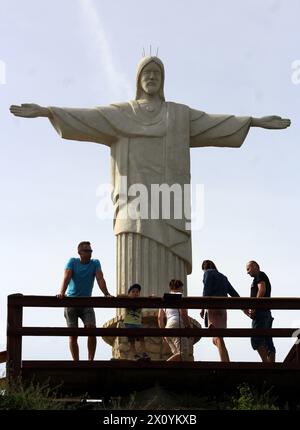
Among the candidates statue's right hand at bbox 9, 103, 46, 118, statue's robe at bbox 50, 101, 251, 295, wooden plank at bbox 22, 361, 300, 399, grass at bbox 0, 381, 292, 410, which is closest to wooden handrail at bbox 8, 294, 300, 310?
wooden plank at bbox 22, 361, 300, 399

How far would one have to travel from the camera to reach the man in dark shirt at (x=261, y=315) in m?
15.2

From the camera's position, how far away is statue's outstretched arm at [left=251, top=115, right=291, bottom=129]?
64.9ft

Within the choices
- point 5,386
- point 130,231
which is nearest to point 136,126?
point 130,231

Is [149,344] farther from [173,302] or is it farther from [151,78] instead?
[151,78]

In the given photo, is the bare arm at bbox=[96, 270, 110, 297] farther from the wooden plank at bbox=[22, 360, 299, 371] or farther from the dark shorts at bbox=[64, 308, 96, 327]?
the wooden plank at bbox=[22, 360, 299, 371]

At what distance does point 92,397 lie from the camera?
14398 millimetres

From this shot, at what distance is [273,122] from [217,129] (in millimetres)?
1000

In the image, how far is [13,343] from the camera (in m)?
14.1

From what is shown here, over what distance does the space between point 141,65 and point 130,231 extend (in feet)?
9.73

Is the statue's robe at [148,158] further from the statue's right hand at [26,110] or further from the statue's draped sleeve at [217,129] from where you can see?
the statue's right hand at [26,110]

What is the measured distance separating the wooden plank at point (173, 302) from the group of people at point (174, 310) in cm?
30

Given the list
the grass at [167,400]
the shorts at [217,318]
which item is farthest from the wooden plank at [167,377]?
the shorts at [217,318]

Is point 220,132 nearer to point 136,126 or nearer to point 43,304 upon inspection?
point 136,126

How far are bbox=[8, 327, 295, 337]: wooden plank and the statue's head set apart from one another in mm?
6279
